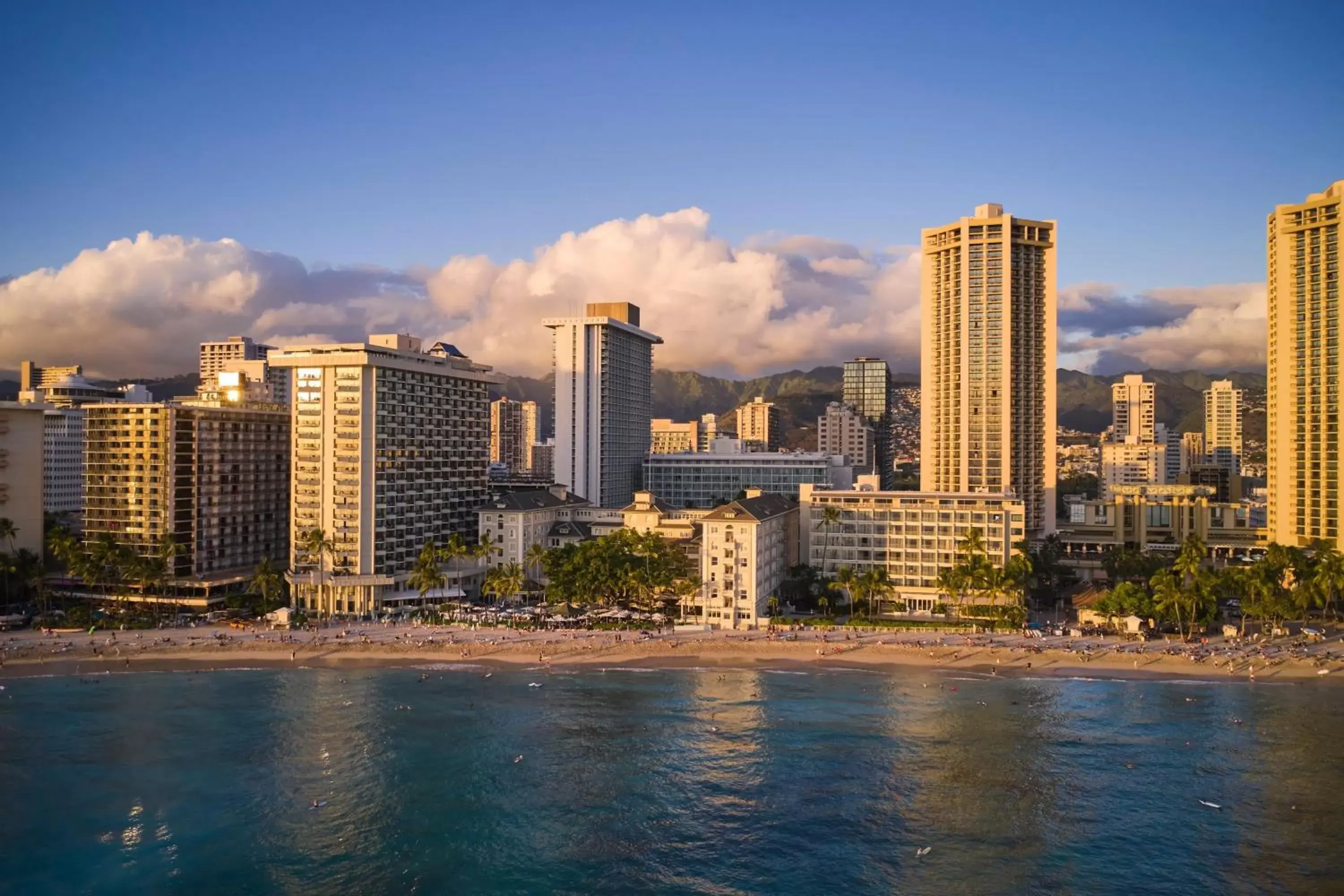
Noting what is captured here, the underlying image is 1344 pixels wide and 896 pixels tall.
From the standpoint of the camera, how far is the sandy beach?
92.5 m

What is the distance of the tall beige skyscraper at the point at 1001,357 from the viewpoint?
152 meters

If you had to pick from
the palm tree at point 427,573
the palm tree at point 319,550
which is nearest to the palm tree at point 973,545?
the palm tree at point 427,573

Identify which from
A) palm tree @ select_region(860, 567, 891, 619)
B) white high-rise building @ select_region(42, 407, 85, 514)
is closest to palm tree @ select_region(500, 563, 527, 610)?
palm tree @ select_region(860, 567, 891, 619)

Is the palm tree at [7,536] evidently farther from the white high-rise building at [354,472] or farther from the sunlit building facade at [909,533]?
the sunlit building facade at [909,533]

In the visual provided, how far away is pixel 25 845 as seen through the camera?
54344 mm

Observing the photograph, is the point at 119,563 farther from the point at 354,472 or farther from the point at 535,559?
the point at 535,559

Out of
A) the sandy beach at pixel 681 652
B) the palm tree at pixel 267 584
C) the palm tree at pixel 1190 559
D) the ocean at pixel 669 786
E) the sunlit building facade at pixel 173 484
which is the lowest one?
the ocean at pixel 669 786

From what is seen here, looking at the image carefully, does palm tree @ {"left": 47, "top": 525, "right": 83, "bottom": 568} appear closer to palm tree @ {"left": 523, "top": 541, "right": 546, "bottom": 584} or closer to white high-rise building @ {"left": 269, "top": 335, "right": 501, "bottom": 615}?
white high-rise building @ {"left": 269, "top": 335, "right": 501, "bottom": 615}

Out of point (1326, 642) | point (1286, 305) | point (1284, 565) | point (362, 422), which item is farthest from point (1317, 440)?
point (362, 422)

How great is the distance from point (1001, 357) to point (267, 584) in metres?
110

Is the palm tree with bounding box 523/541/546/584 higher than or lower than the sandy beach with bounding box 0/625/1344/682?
higher

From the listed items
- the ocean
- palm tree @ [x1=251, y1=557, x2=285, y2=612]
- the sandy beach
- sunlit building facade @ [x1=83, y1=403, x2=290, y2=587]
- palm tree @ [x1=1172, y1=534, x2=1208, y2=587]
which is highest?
sunlit building facade @ [x1=83, y1=403, x2=290, y2=587]

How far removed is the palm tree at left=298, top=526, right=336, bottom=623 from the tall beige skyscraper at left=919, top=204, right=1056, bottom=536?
3585 inches

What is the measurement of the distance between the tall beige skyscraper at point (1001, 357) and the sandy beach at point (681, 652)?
54871mm
